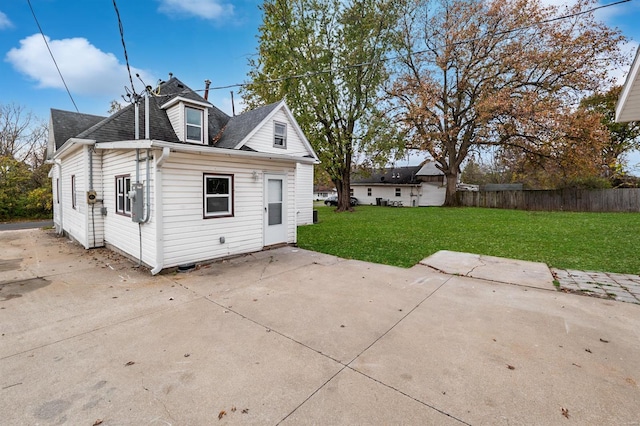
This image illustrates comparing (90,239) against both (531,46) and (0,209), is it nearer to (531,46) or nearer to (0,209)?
(0,209)

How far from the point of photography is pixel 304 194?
14750mm

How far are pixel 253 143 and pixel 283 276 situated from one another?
20.7ft

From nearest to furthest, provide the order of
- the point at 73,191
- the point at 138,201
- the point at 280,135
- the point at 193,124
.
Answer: the point at 138,201 < the point at 193,124 < the point at 73,191 < the point at 280,135

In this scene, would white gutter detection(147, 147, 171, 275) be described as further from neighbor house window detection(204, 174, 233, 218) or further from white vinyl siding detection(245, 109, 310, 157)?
white vinyl siding detection(245, 109, 310, 157)

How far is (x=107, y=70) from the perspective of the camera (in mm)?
8547

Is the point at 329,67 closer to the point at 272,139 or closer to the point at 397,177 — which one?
the point at 272,139

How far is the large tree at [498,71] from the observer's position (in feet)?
59.2

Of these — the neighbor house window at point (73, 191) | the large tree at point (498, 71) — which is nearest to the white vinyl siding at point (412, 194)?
the large tree at point (498, 71)

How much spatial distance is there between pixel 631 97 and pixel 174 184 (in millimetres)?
8404

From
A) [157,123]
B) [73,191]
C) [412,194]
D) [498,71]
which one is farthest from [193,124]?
[412,194]

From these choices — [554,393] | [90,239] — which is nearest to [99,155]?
A: [90,239]

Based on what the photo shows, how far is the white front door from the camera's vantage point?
7.81 m

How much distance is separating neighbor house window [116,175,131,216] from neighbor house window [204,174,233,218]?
6.43 ft

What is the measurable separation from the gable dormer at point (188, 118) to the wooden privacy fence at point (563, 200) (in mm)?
23206
